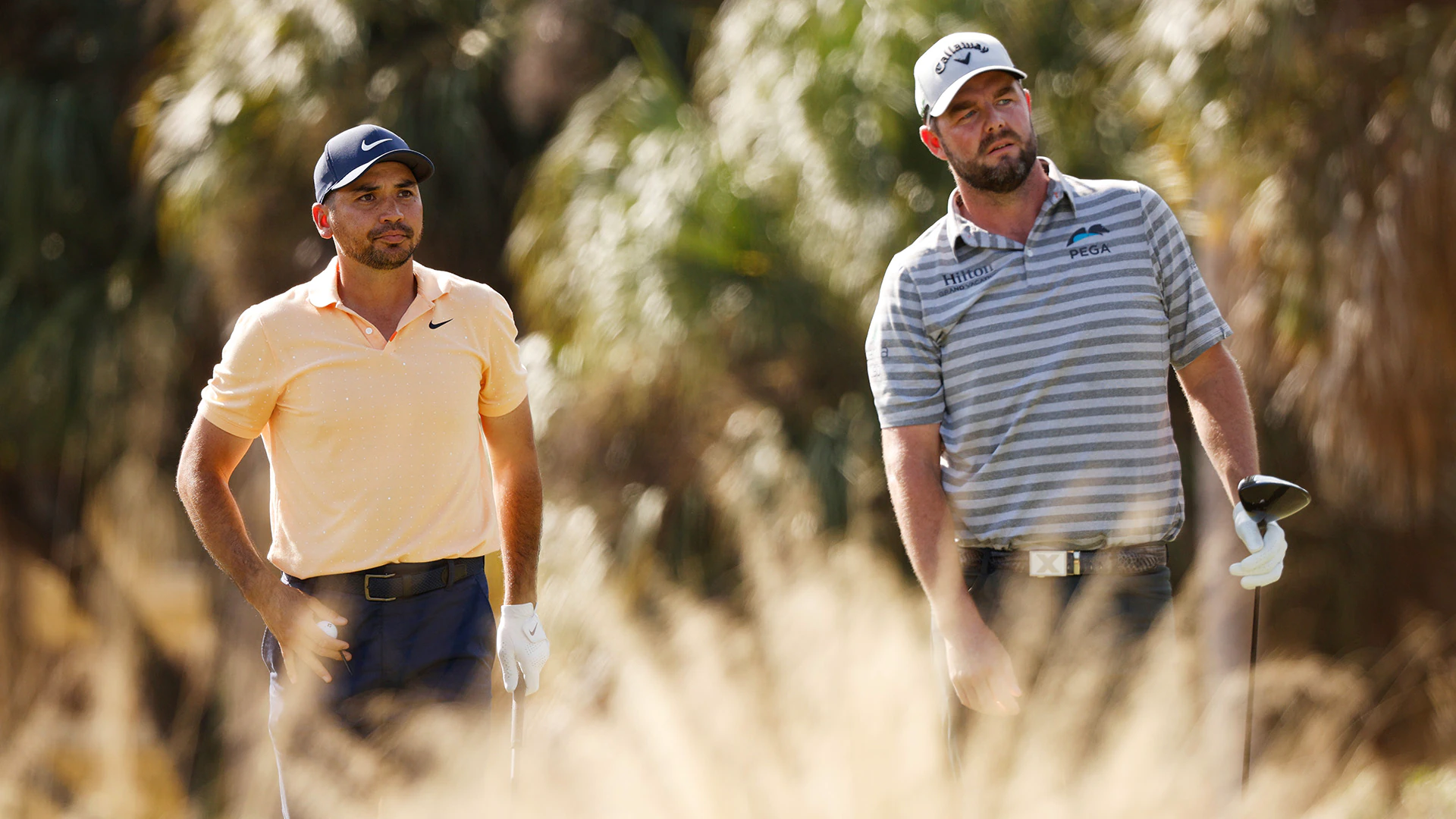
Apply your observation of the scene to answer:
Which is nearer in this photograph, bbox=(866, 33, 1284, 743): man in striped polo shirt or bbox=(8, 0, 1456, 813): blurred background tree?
bbox=(866, 33, 1284, 743): man in striped polo shirt

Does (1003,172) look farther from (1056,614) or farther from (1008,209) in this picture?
(1056,614)

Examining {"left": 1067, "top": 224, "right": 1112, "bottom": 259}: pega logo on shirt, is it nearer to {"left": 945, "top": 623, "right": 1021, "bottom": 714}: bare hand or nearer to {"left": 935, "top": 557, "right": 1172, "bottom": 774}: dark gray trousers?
{"left": 935, "top": 557, "right": 1172, "bottom": 774}: dark gray trousers

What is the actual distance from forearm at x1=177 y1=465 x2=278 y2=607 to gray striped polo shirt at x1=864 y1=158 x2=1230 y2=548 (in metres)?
1.52

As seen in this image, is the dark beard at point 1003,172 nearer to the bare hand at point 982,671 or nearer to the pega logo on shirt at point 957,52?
the pega logo on shirt at point 957,52

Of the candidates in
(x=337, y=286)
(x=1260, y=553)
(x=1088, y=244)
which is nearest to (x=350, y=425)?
(x=337, y=286)

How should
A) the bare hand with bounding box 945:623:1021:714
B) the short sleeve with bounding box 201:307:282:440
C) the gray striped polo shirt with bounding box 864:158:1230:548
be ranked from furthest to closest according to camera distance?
1. the short sleeve with bounding box 201:307:282:440
2. the gray striped polo shirt with bounding box 864:158:1230:548
3. the bare hand with bounding box 945:623:1021:714

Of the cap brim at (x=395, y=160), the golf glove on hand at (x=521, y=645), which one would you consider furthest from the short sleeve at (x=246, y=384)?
the golf glove on hand at (x=521, y=645)

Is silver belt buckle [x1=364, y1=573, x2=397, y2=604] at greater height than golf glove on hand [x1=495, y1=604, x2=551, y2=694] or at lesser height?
greater

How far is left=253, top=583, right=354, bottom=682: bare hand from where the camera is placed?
3391 mm

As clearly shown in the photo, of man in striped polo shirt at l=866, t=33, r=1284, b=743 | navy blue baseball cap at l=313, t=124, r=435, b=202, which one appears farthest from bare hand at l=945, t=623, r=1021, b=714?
navy blue baseball cap at l=313, t=124, r=435, b=202

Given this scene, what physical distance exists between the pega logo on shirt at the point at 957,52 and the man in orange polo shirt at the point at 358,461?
123cm

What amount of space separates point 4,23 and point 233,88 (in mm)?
4604

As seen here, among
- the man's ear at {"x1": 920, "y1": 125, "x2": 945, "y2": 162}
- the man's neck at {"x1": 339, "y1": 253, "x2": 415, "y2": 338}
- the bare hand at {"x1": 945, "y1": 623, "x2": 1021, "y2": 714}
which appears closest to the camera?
the bare hand at {"x1": 945, "y1": 623, "x2": 1021, "y2": 714}

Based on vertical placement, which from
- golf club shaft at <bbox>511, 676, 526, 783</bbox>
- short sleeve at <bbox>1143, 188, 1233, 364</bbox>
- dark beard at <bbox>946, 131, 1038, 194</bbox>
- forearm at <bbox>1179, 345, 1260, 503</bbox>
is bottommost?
golf club shaft at <bbox>511, 676, 526, 783</bbox>
